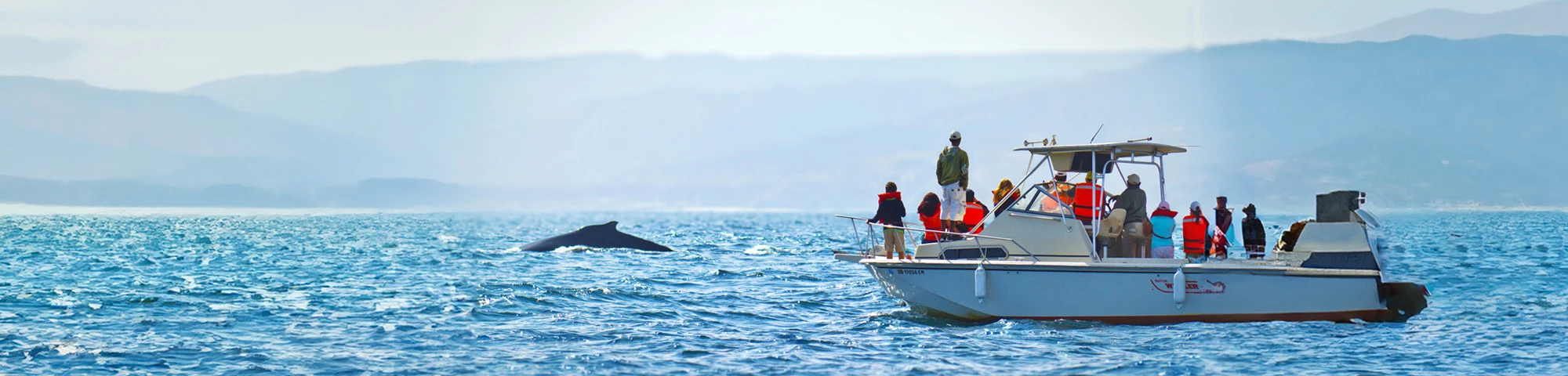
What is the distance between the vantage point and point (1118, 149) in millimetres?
19047

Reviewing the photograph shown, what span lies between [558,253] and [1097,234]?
26.9 meters

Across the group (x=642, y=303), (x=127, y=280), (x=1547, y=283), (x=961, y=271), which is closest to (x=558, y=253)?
(x=127, y=280)

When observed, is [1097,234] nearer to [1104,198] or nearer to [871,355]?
[1104,198]

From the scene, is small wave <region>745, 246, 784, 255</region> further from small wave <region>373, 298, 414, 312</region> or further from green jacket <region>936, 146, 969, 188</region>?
green jacket <region>936, 146, 969, 188</region>

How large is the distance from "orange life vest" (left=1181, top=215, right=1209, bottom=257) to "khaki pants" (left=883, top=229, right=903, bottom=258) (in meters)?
4.39

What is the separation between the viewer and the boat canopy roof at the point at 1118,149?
61.8ft

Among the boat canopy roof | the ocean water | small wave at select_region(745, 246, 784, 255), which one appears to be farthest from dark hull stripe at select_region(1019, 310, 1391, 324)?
small wave at select_region(745, 246, 784, 255)

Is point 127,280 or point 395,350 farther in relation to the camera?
point 127,280

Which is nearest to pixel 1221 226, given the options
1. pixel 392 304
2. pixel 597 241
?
pixel 392 304

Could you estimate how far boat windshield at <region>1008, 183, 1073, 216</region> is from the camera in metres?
19.2

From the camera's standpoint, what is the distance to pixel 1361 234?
1803cm

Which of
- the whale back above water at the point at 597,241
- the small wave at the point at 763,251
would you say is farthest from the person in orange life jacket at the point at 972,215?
the whale back above water at the point at 597,241

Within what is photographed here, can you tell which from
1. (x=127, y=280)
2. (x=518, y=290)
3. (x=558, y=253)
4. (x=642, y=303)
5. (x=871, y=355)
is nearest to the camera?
(x=871, y=355)

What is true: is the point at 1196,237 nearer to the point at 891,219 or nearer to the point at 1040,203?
the point at 1040,203
